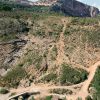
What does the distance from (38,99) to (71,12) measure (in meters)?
99.6

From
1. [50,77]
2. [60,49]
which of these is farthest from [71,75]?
[60,49]

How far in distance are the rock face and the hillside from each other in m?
56.0

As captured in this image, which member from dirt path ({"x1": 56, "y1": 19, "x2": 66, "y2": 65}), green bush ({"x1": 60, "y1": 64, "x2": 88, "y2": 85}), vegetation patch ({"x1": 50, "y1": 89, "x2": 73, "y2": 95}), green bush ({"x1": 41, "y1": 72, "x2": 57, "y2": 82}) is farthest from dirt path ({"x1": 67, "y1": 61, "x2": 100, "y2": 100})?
dirt path ({"x1": 56, "y1": 19, "x2": 66, "y2": 65})

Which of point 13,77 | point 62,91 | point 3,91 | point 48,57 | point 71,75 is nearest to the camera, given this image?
point 62,91

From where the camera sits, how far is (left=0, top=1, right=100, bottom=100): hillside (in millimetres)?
74375

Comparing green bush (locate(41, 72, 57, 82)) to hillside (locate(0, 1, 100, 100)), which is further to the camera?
green bush (locate(41, 72, 57, 82))

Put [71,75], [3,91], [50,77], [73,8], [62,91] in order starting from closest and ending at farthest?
[62,91] → [3,91] → [71,75] → [50,77] → [73,8]

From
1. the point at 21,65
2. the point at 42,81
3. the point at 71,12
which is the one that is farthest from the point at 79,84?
the point at 71,12

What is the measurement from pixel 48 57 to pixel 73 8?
9198 cm

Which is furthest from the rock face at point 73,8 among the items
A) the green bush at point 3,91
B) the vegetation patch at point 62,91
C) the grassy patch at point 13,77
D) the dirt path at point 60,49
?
the vegetation patch at point 62,91

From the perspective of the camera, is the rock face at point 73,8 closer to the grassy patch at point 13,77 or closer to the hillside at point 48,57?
the hillside at point 48,57

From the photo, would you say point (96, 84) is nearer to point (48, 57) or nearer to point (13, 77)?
point (48, 57)

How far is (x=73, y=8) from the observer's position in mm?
172750

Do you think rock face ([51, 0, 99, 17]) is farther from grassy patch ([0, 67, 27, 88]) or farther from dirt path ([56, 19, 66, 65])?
grassy patch ([0, 67, 27, 88])
